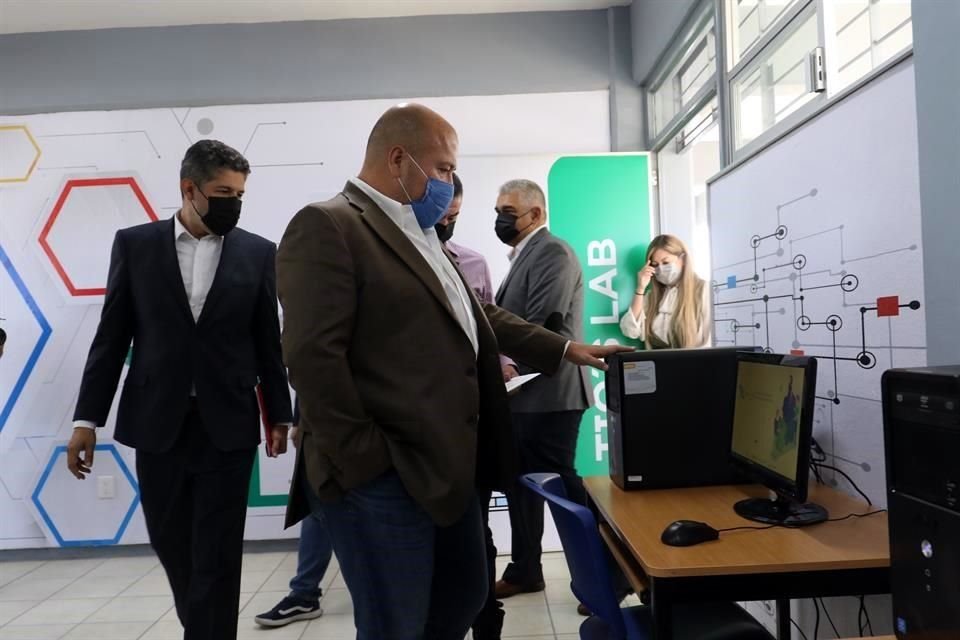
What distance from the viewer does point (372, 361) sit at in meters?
1.30

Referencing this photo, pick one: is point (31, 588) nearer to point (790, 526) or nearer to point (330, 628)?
point (330, 628)

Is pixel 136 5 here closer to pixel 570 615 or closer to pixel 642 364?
pixel 642 364

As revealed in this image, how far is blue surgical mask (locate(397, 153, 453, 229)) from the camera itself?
146cm

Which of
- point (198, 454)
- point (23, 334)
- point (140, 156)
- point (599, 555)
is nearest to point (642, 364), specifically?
point (599, 555)

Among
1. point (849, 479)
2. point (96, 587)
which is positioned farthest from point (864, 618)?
point (96, 587)

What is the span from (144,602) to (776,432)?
3016 millimetres

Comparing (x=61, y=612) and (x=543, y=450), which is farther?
(x=61, y=612)

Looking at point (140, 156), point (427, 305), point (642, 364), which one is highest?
point (140, 156)

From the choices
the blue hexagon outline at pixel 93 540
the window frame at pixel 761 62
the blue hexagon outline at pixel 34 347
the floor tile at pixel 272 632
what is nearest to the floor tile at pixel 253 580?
the floor tile at pixel 272 632

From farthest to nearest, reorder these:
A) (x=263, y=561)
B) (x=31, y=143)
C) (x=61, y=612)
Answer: (x=31, y=143) → (x=263, y=561) → (x=61, y=612)

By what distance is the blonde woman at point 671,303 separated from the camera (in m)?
3.46

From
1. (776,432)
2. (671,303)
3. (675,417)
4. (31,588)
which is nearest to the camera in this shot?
(776,432)

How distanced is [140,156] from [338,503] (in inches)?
135

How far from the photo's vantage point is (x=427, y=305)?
1335 mm
